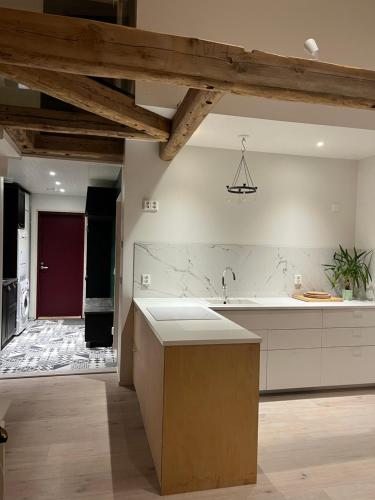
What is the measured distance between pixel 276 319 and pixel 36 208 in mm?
4859

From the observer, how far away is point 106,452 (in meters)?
2.48

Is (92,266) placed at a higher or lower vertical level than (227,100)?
lower

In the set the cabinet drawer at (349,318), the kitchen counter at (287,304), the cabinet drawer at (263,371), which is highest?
the kitchen counter at (287,304)

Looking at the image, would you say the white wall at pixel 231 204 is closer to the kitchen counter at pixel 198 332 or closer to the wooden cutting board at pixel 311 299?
the wooden cutting board at pixel 311 299

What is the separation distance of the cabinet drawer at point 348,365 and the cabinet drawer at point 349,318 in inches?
8.7

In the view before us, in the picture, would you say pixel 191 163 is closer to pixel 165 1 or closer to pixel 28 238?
pixel 165 1

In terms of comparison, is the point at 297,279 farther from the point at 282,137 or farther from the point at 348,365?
the point at 282,137

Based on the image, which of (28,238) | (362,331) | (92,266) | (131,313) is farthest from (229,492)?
(28,238)

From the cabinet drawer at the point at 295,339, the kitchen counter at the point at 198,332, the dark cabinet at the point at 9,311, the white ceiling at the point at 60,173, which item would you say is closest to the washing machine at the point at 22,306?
the dark cabinet at the point at 9,311

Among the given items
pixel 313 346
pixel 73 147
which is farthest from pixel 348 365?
pixel 73 147

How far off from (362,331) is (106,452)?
2559 mm

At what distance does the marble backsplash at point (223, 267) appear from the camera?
3.71 m

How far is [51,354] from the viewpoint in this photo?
462 cm

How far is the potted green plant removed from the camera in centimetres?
403
